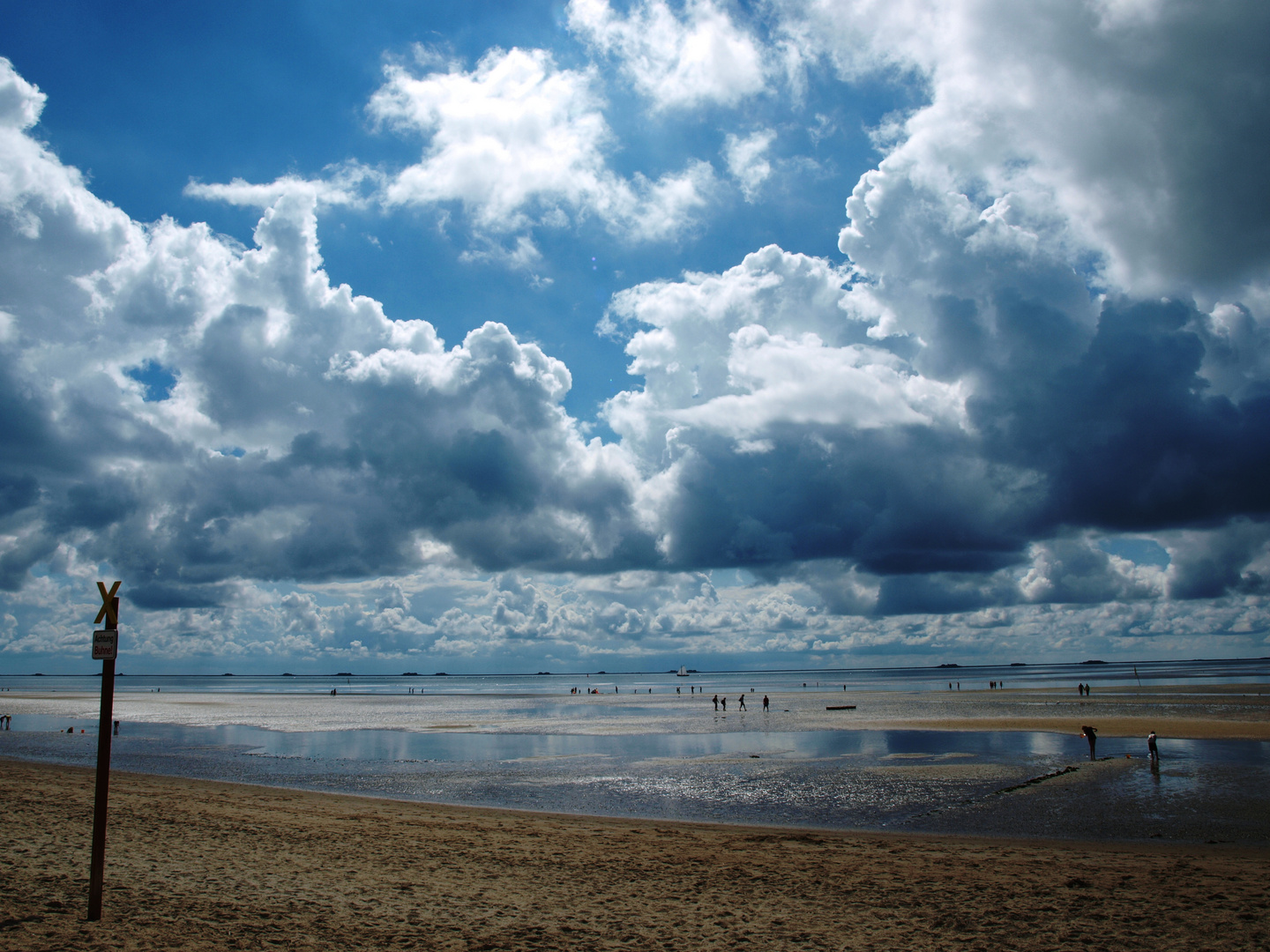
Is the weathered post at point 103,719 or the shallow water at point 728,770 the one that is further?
the shallow water at point 728,770

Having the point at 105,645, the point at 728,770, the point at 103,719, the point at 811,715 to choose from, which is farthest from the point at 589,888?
the point at 811,715

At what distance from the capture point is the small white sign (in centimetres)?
1004

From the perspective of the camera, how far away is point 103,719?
9914mm

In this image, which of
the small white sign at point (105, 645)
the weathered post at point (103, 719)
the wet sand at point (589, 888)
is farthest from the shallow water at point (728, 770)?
the small white sign at point (105, 645)

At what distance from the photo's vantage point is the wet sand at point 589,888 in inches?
432

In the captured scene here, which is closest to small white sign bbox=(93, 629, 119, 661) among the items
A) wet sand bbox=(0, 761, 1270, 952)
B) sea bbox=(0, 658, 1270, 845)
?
wet sand bbox=(0, 761, 1270, 952)

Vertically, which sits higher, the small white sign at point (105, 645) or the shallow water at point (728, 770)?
the small white sign at point (105, 645)

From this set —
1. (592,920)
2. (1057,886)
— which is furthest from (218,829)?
(1057,886)

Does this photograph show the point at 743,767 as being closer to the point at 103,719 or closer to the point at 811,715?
the point at 103,719

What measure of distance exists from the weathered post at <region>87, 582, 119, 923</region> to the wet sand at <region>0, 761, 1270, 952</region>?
1.70ft

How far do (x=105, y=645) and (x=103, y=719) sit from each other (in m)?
0.97

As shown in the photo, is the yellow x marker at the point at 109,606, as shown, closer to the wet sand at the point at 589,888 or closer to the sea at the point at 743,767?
the wet sand at the point at 589,888

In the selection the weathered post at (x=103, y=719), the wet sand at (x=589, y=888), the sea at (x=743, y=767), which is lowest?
the sea at (x=743, y=767)

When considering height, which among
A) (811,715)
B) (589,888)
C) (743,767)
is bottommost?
(811,715)
